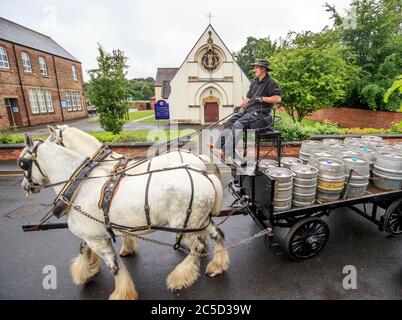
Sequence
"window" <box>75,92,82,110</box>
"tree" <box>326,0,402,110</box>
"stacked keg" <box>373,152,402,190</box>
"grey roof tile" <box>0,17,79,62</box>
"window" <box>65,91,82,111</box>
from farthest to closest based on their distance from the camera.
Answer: "window" <box>75,92,82,110</box> < "window" <box>65,91,82,111</box> < "grey roof tile" <box>0,17,79,62</box> < "tree" <box>326,0,402,110</box> < "stacked keg" <box>373,152,402,190</box>

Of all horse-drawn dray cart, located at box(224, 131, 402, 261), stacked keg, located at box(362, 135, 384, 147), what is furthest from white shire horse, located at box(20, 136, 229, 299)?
stacked keg, located at box(362, 135, 384, 147)

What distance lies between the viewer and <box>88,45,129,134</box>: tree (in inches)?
474

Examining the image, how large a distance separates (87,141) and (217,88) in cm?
2048

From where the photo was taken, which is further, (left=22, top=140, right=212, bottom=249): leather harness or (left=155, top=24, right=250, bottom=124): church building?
(left=155, top=24, right=250, bottom=124): church building

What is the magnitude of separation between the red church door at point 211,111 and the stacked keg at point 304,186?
20921 mm

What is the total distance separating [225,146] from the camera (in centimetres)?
436

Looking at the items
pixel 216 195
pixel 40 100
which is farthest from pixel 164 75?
pixel 216 195

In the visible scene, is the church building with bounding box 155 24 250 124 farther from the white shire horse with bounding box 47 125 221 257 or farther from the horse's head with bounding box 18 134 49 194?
the horse's head with bounding box 18 134 49 194

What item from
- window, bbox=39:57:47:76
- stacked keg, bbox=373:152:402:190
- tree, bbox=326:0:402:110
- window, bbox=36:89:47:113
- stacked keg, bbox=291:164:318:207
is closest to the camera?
stacked keg, bbox=291:164:318:207

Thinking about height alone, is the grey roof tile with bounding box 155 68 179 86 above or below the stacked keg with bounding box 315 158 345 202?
above

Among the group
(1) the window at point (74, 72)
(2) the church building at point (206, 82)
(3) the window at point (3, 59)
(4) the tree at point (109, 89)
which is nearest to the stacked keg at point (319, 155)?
(4) the tree at point (109, 89)

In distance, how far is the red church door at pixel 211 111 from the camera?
24.0 metres

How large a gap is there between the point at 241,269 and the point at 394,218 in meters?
2.92
